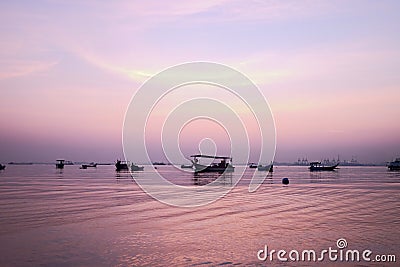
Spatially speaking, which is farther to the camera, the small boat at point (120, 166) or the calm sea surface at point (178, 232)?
the small boat at point (120, 166)

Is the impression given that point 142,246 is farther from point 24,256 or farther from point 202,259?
point 24,256

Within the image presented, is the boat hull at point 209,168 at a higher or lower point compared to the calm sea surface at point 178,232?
higher

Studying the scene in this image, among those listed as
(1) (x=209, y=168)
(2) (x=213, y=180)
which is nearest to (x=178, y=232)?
(2) (x=213, y=180)

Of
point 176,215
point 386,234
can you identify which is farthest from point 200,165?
point 386,234

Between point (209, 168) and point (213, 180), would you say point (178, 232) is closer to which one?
point (213, 180)

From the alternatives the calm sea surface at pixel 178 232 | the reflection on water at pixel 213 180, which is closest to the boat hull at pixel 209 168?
the reflection on water at pixel 213 180

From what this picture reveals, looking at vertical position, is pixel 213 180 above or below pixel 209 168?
below

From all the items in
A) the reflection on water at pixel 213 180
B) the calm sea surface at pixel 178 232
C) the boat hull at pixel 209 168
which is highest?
the boat hull at pixel 209 168

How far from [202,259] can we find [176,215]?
34.8ft

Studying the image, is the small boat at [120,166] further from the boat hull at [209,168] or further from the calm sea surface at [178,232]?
the calm sea surface at [178,232]

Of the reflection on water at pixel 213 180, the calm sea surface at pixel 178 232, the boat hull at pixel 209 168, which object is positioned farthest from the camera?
the boat hull at pixel 209 168

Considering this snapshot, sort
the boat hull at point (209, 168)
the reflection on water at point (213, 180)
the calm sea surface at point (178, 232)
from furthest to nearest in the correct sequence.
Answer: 1. the boat hull at point (209, 168)
2. the reflection on water at point (213, 180)
3. the calm sea surface at point (178, 232)

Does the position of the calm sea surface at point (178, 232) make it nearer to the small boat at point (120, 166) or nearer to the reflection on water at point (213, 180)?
the reflection on water at point (213, 180)

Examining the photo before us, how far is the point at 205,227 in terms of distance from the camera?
A: 67.2 feet
